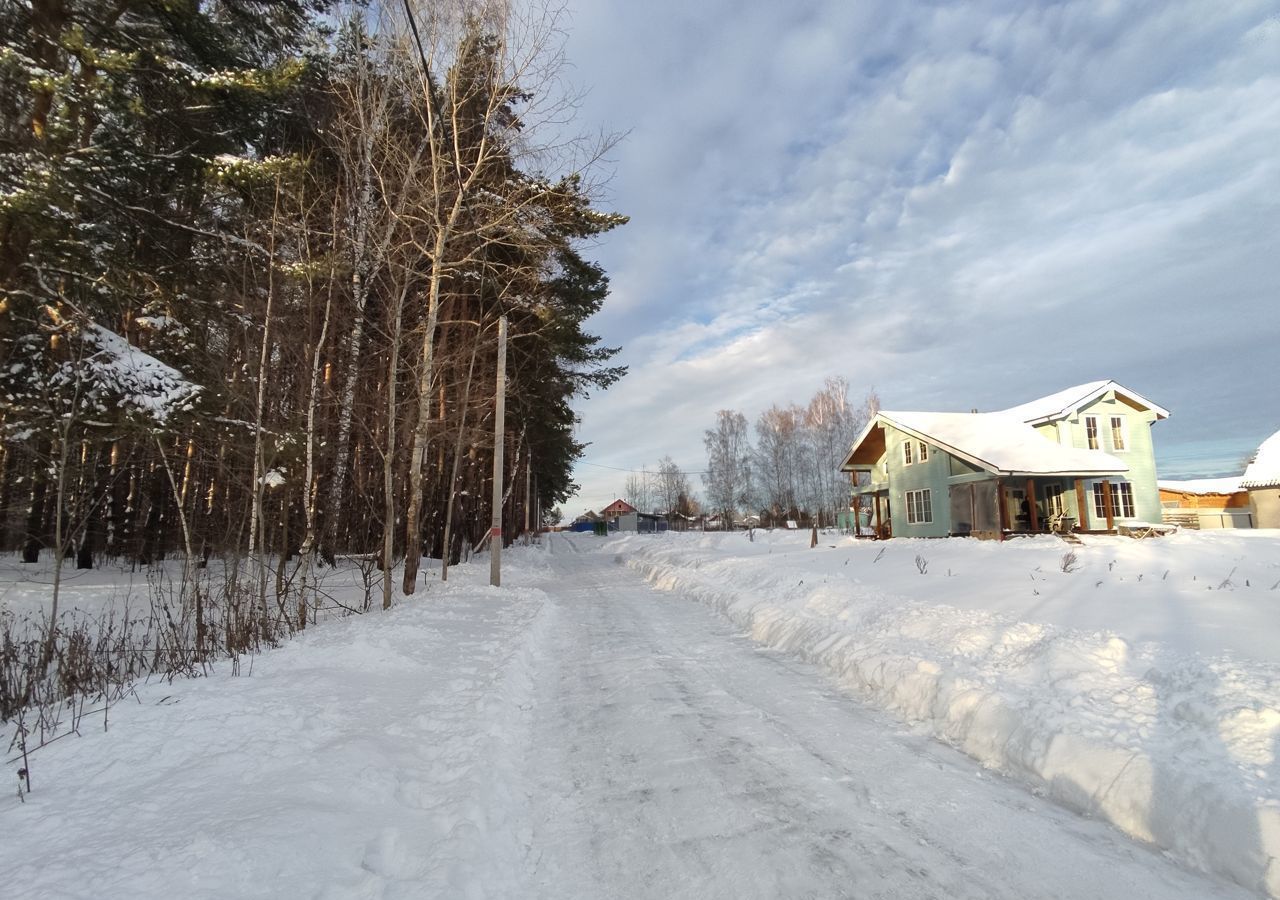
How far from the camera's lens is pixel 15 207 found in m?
8.13

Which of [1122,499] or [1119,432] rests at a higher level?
[1119,432]

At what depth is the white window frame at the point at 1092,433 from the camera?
25.2 metres

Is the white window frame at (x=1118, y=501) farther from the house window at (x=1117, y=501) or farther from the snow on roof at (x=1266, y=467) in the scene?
the snow on roof at (x=1266, y=467)

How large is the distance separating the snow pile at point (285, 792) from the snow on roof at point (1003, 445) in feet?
71.6

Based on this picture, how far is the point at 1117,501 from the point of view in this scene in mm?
24531

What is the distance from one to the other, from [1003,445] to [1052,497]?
368cm

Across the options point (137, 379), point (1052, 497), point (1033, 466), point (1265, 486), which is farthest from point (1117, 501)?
→ point (137, 379)

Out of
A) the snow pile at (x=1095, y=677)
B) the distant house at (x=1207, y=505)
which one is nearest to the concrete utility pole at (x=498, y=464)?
the snow pile at (x=1095, y=677)

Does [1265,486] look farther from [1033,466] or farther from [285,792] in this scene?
[285,792]

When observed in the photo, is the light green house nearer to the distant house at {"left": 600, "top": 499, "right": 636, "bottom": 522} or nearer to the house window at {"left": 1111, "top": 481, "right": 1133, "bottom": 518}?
the house window at {"left": 1111, "top": 481, "right": 1133, "bottom": 518}

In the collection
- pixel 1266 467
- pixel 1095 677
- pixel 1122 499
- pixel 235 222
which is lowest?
pixel 1095 677

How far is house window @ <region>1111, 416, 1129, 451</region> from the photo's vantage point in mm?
25344

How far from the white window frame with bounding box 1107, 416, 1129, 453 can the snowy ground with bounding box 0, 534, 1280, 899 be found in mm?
22673

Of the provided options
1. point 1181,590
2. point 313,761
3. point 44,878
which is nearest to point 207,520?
point 313,761
